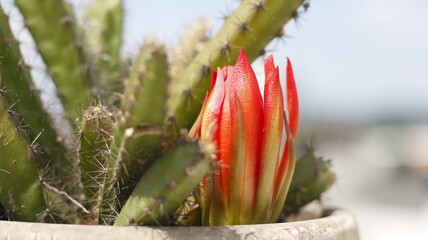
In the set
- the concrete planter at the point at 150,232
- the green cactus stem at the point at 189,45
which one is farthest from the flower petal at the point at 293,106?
the green cactus stem at the point at 189,45

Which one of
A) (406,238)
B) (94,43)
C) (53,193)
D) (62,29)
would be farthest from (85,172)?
(406,238)

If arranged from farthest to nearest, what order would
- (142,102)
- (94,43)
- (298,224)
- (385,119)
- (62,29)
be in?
1. (385,119)
2. (94,43)
3. (62,29)
4. (298,224)
5. (142,102)

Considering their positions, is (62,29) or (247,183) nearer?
(247,183)

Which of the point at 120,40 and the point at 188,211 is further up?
the point at 120,40

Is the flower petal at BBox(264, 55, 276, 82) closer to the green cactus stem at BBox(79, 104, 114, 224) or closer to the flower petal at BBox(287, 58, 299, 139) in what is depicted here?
the flower petal at BBox(287, 58, 299, 139)

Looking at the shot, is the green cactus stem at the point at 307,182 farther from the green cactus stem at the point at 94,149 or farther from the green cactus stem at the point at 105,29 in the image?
the green cactus stem at the point at 105,29

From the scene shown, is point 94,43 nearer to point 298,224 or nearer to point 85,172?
point 85,172
